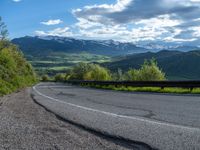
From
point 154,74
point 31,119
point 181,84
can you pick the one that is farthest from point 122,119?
point 154,74

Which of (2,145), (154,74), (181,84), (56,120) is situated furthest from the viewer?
(154,74)

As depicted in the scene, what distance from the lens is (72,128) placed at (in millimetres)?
9195

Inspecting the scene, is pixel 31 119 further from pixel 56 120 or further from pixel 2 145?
pixel 2 145

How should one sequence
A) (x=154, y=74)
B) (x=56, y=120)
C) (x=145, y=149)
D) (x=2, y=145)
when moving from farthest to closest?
(x=154, y=74), (x=56, y=120), (x=2, y=145), (x=145, y=149)

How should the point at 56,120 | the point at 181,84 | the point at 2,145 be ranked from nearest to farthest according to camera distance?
the point at 2,145
the point at 56,120
the point at 181,84

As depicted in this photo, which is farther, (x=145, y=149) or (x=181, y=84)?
(x=181, y=84)

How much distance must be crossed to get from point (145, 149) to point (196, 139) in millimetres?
996

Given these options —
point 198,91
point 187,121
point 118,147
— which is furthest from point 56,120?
point 198,91

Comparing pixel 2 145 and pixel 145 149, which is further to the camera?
pixel 2 145

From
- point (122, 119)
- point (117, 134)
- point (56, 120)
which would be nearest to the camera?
point (117, 134)

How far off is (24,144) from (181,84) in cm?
1818

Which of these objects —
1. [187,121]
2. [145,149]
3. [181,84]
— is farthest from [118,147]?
[181,84]

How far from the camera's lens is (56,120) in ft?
36.1

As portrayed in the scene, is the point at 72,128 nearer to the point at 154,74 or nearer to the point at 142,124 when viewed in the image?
the point at 142,124
